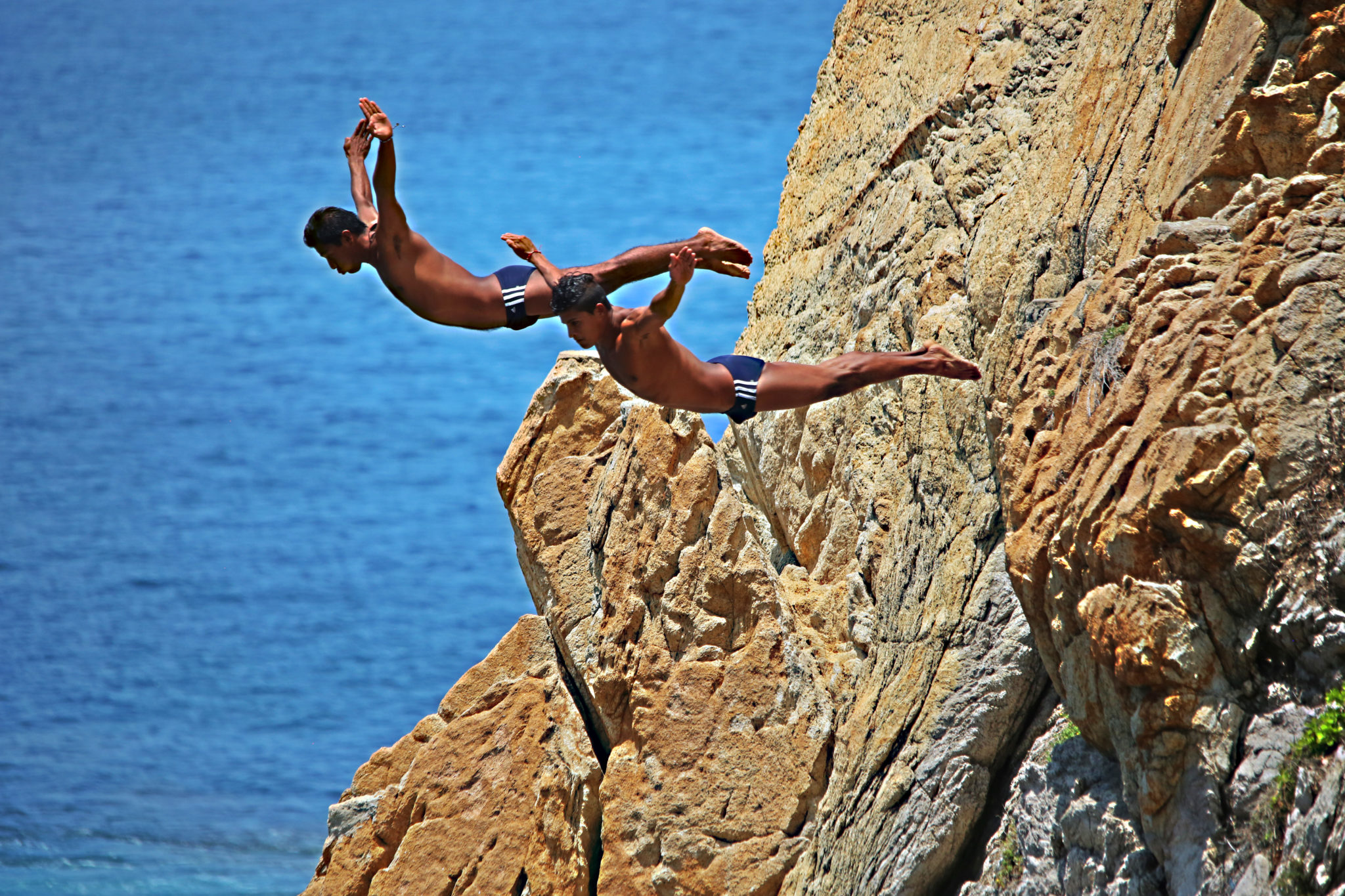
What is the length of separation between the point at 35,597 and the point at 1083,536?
78.6 ft

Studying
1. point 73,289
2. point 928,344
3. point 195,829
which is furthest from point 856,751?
point 73,289

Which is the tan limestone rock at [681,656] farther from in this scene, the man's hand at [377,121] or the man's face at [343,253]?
the man's hand at [377,121]

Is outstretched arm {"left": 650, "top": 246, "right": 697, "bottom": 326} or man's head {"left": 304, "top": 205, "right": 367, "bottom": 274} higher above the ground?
man's head {"left": 304, "top": 205, "right": 367, "bottom": 274}

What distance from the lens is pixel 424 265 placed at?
24.3ft

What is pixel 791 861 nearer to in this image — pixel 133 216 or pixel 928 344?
pixel 928 344

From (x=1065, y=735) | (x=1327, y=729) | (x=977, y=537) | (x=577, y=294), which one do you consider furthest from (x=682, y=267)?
(x=1327, y=729)

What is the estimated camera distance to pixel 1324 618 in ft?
18.5

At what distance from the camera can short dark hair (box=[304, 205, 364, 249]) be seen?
7367mm

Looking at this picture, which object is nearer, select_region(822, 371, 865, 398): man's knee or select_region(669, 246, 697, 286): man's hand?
select_region(669, 246, 697, 286): man's hand

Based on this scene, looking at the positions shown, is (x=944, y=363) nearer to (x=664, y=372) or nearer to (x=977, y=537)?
(x=977, y=537)

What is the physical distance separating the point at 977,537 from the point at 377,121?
4.25 meters

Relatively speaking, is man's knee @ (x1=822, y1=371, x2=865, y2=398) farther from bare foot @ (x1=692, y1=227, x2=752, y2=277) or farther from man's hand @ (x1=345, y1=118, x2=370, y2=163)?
man's hand @ (x1=345, y1=118, x2=370, y2=163)

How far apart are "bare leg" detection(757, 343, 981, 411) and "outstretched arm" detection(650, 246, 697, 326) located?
34.8 inches

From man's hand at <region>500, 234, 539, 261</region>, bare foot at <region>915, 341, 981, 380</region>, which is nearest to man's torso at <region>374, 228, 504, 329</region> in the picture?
man's hand at <region>500, 234, 539, 261</region>
